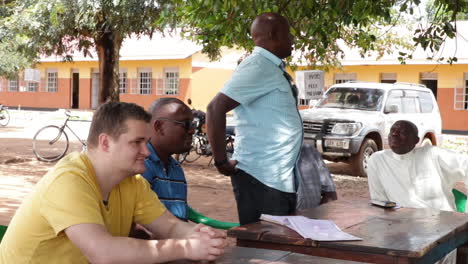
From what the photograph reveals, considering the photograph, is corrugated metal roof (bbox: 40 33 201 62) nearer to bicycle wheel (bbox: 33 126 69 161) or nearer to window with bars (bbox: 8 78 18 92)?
window with bars (bbox: 8 78 18 92)

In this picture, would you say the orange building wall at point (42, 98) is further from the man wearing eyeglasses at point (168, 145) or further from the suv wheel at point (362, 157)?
the man wearing eyeglasses at point (168, 145)

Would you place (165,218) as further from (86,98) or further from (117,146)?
(86,98)

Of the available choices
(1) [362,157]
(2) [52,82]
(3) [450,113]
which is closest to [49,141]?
(1) [362,157]

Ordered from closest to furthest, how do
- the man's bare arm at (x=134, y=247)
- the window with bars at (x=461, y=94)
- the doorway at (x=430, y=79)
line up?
1. the man's bare arm at (x=134, y=247)
2. the window with bars at (x=461, y=94)
3. the doorway at (x=430, y=79)

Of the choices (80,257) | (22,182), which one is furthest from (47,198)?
(22,182)

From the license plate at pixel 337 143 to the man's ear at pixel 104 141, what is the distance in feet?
32.7

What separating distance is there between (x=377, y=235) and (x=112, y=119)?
138 cm

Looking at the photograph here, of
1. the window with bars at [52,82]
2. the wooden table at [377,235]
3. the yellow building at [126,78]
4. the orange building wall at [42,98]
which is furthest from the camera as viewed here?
the window with bars at [52,82]

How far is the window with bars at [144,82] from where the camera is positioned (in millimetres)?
33250

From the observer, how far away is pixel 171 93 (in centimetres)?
3231

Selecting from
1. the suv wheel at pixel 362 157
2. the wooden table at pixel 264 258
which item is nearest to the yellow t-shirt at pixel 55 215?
the wooden table at pixel 264 258

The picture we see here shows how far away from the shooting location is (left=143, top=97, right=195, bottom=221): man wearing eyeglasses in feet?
11.0

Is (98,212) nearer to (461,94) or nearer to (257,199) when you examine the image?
(257,199)

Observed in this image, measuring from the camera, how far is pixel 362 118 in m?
12.5
